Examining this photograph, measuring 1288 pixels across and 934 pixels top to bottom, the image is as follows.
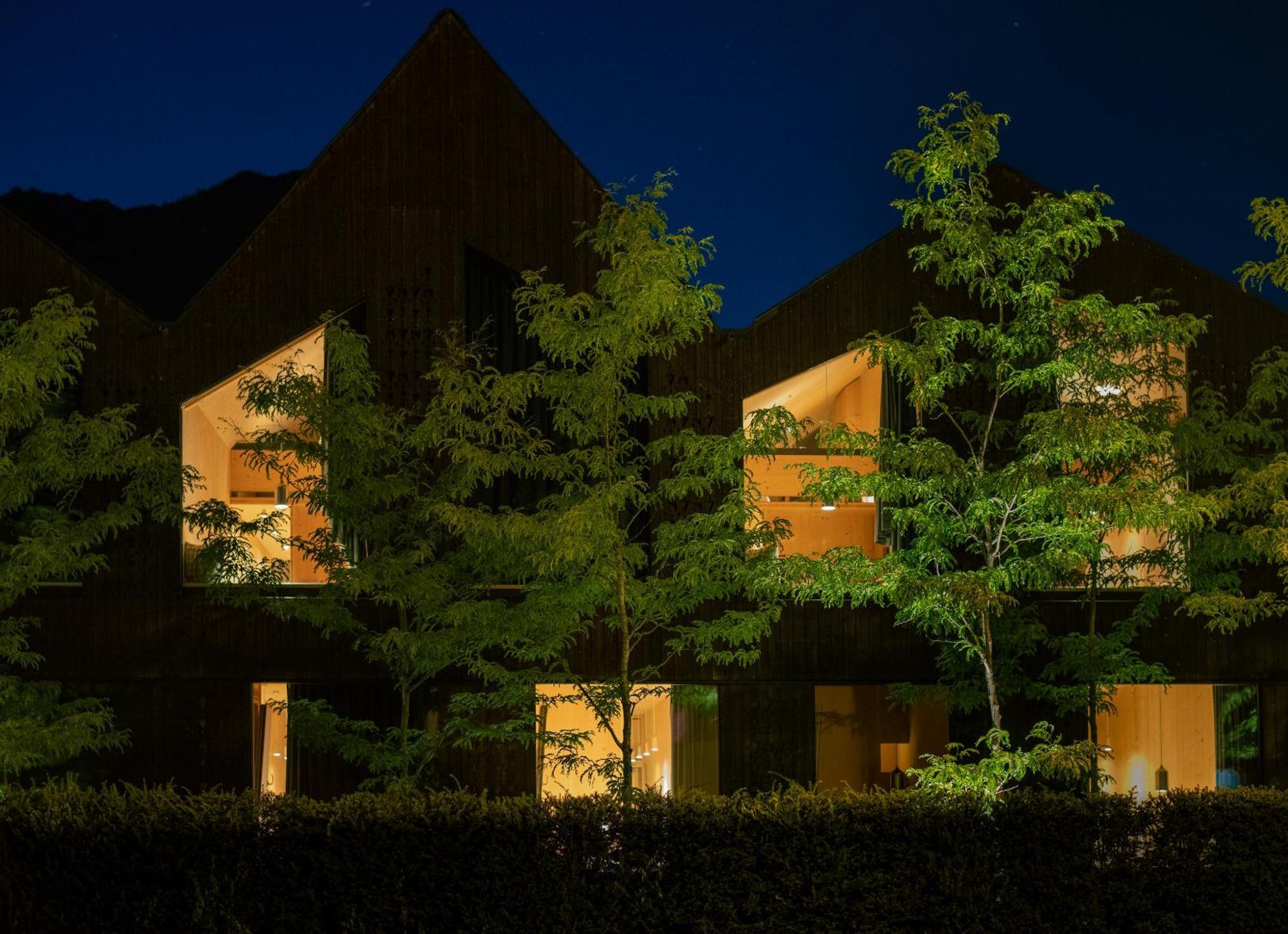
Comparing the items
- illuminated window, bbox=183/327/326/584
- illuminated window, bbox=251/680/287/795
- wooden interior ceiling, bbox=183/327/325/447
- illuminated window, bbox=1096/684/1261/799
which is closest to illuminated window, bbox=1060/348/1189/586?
illuminated window, bbox=1096/684/1261/799

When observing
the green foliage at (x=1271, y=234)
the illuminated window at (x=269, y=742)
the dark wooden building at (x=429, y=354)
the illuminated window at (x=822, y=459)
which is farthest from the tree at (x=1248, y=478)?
the illuminated window at (x=269, y=742)

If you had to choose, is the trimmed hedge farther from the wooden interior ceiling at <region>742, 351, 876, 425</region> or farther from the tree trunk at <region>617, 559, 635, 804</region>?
the wooden interior ceiling at <region>742, 351, 876, 425</region>

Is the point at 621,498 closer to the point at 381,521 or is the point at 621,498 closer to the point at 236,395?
the point at 381,521

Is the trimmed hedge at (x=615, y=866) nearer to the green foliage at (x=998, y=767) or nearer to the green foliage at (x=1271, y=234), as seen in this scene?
the green foliage at (x=998, y=767)

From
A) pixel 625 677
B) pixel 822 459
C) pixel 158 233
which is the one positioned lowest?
pixel 625 677

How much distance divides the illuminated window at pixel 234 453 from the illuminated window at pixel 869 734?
5.86m

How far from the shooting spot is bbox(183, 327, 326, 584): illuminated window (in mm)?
13586

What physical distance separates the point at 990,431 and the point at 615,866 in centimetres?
539

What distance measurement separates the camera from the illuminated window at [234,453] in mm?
13586

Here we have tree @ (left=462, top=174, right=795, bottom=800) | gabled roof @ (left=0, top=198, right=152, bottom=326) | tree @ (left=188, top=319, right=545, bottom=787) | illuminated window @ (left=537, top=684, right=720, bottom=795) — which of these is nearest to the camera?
tree @ (left=462, top=174, right=795, bottom=800)

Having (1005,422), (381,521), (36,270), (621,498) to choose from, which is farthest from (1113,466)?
(36,270)

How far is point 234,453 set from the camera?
14.4 metres

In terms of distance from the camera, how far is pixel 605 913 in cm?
815

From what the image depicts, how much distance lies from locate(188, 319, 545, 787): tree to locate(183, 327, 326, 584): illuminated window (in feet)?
4.02
